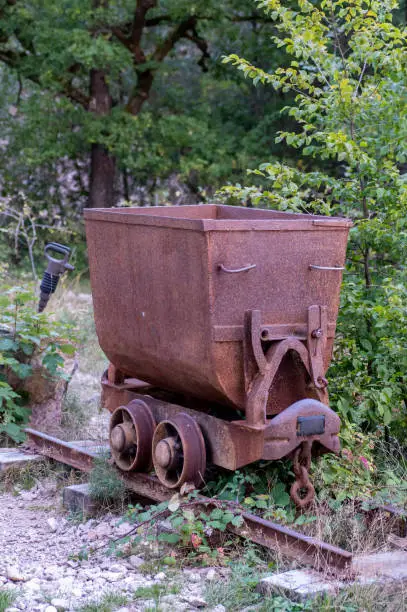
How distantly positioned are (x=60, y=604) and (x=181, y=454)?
44.4 inches

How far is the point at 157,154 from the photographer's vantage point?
1534 centimetres

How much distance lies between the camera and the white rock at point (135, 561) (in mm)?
4004

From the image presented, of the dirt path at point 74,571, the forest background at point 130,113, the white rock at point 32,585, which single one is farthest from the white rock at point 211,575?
the forest background at point 130,113

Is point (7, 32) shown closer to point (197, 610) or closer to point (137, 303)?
point (137, 303)

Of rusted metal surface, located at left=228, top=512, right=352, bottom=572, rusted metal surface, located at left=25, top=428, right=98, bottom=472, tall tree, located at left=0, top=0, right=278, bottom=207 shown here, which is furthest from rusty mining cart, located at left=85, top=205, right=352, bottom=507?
tall tree, located at left=0, top=0, right=278, bottom=207

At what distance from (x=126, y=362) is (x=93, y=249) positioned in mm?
736

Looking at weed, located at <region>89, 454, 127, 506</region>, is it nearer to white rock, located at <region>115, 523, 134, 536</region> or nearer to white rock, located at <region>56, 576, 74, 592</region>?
white rock, located at <region>115, 523, 134, 536</region>

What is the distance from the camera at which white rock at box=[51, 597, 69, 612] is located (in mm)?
3490

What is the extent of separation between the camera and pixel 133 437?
15.6ft

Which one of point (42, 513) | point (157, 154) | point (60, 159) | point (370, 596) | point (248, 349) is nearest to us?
point (370, 596)

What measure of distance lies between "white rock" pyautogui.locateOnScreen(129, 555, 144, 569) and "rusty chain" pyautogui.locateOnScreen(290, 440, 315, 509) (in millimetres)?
839

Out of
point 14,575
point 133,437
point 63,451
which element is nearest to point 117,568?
point 14,575

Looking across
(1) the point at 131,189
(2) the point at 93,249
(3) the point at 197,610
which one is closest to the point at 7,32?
(1) the point at 131,189

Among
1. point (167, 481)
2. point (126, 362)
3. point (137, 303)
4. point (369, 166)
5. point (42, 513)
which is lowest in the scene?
point (42, 513)
